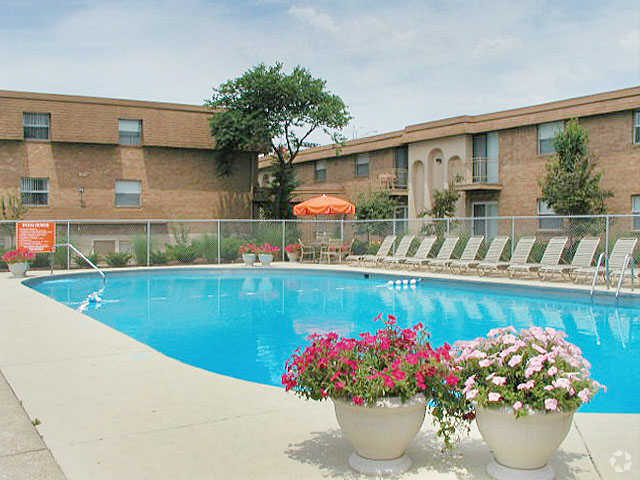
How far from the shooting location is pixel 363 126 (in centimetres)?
4266

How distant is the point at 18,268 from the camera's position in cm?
1850

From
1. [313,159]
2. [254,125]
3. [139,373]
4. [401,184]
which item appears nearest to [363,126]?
[313,159]

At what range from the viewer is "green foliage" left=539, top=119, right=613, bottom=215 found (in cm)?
2077

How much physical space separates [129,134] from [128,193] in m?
2.47

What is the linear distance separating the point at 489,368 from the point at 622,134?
65.3ft

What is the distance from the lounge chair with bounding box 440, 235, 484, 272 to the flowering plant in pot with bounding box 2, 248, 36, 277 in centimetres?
1235

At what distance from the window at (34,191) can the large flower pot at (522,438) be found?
24.9 m

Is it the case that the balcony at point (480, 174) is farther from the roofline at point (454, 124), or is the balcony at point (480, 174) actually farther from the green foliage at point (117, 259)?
the green foliage at point (117, 259)

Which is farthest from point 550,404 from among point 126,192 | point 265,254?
point 126,192

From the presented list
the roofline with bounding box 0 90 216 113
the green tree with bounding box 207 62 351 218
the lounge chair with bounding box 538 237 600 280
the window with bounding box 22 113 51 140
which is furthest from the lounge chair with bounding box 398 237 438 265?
the window with bounding box 22 113 51 140

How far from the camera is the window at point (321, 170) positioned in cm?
3438

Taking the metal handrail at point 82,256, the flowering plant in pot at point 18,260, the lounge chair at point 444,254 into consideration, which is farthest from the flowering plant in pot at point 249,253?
the flowering plant in pot at point 18,260

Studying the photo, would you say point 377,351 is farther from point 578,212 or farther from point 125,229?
point 125,229

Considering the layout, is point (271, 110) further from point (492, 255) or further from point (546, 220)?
point (492, 255)
